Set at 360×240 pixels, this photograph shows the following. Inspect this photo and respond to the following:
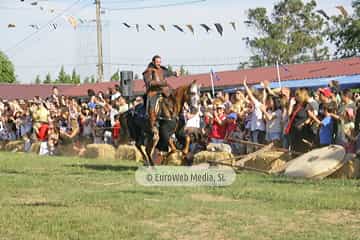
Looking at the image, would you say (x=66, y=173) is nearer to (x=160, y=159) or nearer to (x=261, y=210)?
(x=160, y=159)

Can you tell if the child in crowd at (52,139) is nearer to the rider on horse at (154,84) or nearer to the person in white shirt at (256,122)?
the person in white shirt at (256,122)

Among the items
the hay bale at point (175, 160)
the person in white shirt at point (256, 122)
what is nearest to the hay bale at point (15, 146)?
the hay bale at point (175, 160)

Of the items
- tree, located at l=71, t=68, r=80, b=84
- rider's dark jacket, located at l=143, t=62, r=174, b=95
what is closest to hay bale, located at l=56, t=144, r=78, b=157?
rider's dark jacket, located at l=143, t=62, r=174, b=95

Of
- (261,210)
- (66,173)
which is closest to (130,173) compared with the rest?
(66,173)

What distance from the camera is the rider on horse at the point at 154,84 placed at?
14844 millimetres

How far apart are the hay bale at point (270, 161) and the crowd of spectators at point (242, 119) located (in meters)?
0.72

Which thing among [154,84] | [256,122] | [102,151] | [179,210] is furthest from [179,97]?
[102,151]

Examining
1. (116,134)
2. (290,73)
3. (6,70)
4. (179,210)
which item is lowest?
(179,210)

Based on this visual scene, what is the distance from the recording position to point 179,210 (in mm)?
9727

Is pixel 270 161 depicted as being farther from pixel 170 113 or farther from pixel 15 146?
pixel 15 146

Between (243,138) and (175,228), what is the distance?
9.63 metres

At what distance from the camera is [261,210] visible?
965cm

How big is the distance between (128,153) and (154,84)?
583 centimetres

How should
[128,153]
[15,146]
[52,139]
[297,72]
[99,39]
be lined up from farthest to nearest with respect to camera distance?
1. [99,39]
2. [297,72]
3. [15,146]
4. [52,139]
5. [128,153]
